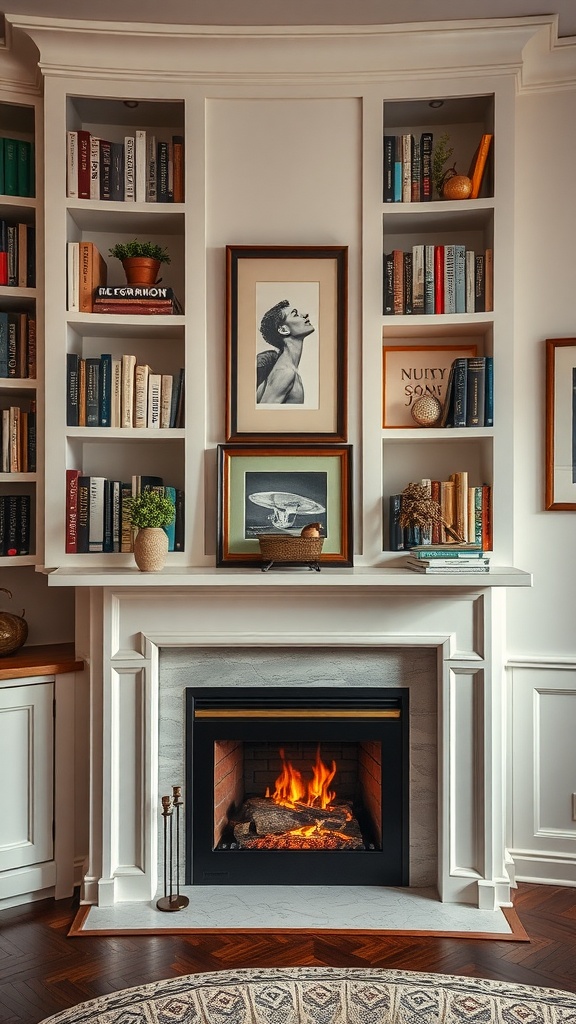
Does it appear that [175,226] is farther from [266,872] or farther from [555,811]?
[555,811]

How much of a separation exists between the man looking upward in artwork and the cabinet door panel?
1.37 m

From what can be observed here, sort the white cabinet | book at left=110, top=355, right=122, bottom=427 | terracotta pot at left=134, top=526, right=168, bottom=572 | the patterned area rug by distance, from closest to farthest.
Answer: the patterned area rug → terracotta pot at left=134, top=526, right=168, bottom=572 → the white cabinet → book at left=110, top=355, right=122, bottom=427

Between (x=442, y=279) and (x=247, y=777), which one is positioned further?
(x=247, y=777)

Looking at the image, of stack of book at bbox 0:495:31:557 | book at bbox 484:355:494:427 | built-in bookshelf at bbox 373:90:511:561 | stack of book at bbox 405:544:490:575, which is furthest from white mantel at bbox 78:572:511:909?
book at bbox 484:355:494:427

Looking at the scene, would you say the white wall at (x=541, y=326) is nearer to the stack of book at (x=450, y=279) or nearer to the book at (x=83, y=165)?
the stack of book at (x=450, y=279)

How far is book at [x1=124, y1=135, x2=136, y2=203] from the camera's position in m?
2.93

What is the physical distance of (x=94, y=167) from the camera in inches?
115

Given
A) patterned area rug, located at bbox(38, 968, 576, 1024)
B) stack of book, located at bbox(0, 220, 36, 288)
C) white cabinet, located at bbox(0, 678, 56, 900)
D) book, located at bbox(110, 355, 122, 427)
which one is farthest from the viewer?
stack of book, located at bbox(0, 220, 36, 288)

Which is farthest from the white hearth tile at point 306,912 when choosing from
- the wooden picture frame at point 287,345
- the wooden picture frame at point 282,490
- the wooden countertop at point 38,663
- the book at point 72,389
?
the book at point 72,389

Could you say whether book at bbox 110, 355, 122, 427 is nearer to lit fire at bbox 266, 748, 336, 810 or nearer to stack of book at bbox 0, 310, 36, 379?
stack of book at bbox 0, 310, 36, 379

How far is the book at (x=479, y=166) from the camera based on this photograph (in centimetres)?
285

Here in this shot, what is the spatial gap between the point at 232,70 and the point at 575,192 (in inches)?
54.1

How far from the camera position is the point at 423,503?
2.81m

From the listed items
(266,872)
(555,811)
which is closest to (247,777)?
(266,872)
